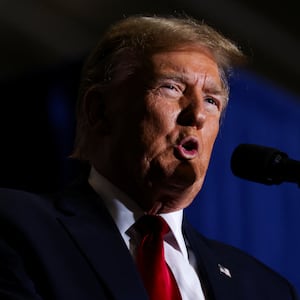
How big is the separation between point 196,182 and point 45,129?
1.60m

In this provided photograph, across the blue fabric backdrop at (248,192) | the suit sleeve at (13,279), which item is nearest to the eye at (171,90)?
the suit sleeve at (13,279)

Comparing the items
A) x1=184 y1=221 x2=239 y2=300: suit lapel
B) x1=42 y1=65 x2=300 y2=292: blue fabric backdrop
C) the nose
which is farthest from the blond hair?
x1=42 y1=65 x2=300 y2=292: blue fabric backdrop

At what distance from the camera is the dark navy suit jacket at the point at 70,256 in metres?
1.25

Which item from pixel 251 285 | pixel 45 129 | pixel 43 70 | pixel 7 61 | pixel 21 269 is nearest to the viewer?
pixel 21 269

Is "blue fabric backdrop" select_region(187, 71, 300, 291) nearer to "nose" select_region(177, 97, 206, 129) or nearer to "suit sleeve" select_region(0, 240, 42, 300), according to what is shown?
"nose" select_region(177, 97, 206, 129)

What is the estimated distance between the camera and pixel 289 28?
3.41m

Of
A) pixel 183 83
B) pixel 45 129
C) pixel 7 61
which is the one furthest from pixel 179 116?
pixel 7 61

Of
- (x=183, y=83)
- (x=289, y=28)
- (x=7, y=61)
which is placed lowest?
(x=7, y=61)

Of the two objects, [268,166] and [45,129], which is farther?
[45,129]

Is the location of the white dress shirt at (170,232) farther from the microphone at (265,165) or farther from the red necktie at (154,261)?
the microphone at (265,165)

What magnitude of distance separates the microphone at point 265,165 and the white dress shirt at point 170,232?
0.18m

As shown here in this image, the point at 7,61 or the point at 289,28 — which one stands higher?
the point at 289,28

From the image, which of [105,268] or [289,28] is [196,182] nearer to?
[105,268]

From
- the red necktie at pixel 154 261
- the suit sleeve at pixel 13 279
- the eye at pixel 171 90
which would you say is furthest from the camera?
the eye at pixel 171 90
